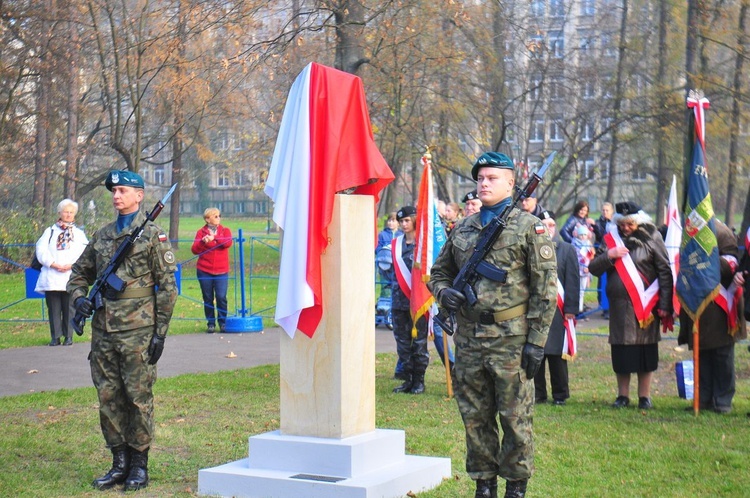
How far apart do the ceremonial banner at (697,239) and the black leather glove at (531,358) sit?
4449 millimetres

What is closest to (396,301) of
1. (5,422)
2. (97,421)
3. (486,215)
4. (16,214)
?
(97,421)

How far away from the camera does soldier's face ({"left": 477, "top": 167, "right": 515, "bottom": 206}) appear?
6270mm

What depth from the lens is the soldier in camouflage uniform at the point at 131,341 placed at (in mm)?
7176

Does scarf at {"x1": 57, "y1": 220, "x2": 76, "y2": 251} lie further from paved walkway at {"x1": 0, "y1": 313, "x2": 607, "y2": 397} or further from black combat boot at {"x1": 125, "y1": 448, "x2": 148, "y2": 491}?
black combat boot at {"x1": 125, "y1": 448, "x2": 148, "y2": 491}

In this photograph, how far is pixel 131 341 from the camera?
23.5ft

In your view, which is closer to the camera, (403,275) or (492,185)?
(492,185)

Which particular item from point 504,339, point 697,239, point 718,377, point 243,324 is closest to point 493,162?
point 504,339

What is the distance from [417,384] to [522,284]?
554cm

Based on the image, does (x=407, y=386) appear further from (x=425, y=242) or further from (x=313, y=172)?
(x=313, y=172)

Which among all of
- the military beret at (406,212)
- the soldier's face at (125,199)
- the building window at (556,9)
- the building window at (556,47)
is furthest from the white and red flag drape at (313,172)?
the building window at (556,9)

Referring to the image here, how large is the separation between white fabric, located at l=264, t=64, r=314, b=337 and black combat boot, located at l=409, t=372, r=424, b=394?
15.1 feet

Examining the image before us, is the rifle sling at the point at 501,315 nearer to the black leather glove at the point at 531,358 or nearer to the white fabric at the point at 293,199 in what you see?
the black leather glove at the point at 531,358

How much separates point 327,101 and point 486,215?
1594mm

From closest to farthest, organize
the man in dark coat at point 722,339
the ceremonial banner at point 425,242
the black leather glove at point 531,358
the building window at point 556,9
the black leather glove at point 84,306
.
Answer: the black leather glove at point 531,358 → the black leather glove at point 84,306 → the man in dark coat at point 722,339 → the ceremonial banner at point 425,242 → the building window at point 556,9
